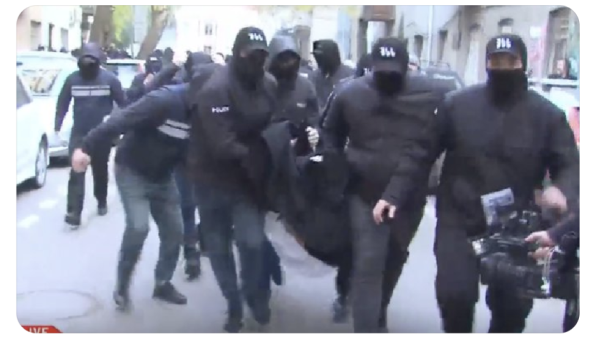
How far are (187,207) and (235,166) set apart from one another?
0.79 feet

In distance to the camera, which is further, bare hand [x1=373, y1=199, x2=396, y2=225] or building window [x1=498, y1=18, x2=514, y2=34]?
bare hand [x1=373, y1=199, x2=396, y2=225]

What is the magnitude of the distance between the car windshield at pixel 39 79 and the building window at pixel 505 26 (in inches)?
61.4

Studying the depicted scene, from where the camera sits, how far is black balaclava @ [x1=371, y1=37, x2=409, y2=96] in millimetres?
3822

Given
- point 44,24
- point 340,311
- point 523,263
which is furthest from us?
point 340,311

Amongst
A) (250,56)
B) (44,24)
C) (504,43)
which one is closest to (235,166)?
(250,56)

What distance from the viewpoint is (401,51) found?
151 inches

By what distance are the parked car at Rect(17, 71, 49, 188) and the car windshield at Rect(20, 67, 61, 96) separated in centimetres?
2

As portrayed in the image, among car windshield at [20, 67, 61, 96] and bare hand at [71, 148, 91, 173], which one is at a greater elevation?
car windshield at [20, 67, 61, 96]

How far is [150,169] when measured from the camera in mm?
4012

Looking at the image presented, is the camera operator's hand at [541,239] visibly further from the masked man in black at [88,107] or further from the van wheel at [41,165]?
the van wheel at [41,165]

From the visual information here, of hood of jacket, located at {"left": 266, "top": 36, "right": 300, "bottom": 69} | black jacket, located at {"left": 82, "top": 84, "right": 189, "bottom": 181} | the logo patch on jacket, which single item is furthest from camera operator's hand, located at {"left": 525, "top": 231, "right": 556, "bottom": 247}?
black jacket, located at {"left": 82, "top": 84, "right": 189, "bottom": 181}

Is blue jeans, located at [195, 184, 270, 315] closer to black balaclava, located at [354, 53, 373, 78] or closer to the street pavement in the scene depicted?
the street pavement

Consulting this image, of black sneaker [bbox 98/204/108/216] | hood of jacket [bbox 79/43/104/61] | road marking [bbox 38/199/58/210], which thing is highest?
hood of jacket [bbox 79/43/104/61]

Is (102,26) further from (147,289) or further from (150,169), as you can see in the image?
(147,289)
